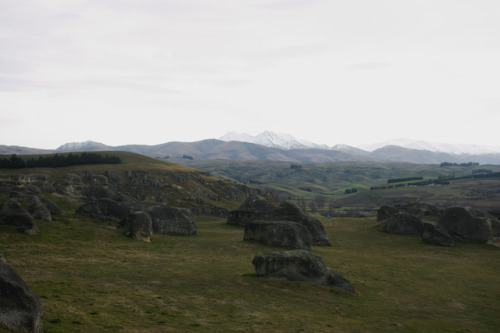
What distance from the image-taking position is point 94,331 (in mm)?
14508

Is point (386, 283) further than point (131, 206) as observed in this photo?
No

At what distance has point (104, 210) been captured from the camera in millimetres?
48469

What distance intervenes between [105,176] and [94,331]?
94623 mm

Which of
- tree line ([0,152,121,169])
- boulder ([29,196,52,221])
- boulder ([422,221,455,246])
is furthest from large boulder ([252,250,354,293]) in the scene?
tree line ([0,152,121,169])

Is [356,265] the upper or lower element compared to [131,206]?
lower

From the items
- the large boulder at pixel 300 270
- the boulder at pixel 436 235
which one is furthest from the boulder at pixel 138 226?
the boulder at pixel 436 235

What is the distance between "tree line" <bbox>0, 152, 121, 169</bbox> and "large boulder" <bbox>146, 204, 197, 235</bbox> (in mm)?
72950

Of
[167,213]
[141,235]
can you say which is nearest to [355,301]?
[141,235]

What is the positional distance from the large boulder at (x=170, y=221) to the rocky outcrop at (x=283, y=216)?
12545 millimetres

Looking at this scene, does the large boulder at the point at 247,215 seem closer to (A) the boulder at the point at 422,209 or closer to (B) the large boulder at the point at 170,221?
(B) the large boulder at the point at 170,221

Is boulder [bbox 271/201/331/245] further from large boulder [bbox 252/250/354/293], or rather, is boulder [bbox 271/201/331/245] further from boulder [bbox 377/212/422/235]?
large boulder [bbox 252/250/354/293]

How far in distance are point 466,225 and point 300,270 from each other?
1567 inches

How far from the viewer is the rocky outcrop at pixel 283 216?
50109 mm

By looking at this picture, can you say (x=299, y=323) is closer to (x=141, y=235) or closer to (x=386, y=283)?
(x=386, y=283)
